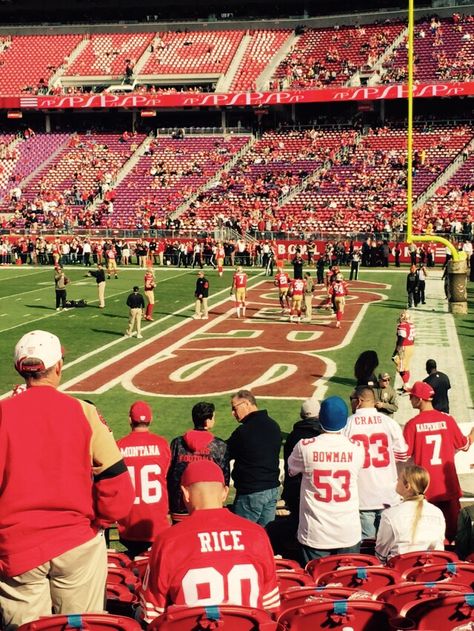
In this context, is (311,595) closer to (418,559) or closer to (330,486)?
(418,559)

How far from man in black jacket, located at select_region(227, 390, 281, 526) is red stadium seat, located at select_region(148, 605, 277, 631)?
11.6 ft

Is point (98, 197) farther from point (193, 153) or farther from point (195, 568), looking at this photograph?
point (195, 568)

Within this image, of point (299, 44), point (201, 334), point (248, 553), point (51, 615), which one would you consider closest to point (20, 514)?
point (51, 615)

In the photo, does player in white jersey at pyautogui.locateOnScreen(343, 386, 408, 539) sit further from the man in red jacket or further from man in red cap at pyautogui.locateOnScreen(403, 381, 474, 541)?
the man in red jacket

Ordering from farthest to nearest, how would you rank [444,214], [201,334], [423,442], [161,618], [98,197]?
[98,197], [444,214], [201,334], [423,442], [161,618]

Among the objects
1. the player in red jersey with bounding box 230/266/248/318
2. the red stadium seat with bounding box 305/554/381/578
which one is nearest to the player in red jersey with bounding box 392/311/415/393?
the player in red jersey with bounding box 230/266/248/318

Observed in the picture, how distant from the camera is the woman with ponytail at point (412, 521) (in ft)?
20.5

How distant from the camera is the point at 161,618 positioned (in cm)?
376

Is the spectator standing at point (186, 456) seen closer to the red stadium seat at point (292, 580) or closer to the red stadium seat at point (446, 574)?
the red stadium seat at point (292, 580)

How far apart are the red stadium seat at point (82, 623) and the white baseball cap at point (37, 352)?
1.14 m

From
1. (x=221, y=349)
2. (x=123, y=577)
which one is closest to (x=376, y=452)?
(x=123, y=577)

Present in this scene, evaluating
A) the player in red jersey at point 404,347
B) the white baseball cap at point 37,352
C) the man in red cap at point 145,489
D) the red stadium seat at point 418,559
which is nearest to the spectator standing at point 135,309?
the player in red jersey at point 404,347

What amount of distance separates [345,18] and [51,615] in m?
64.3

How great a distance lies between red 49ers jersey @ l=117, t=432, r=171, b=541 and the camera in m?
7.14
